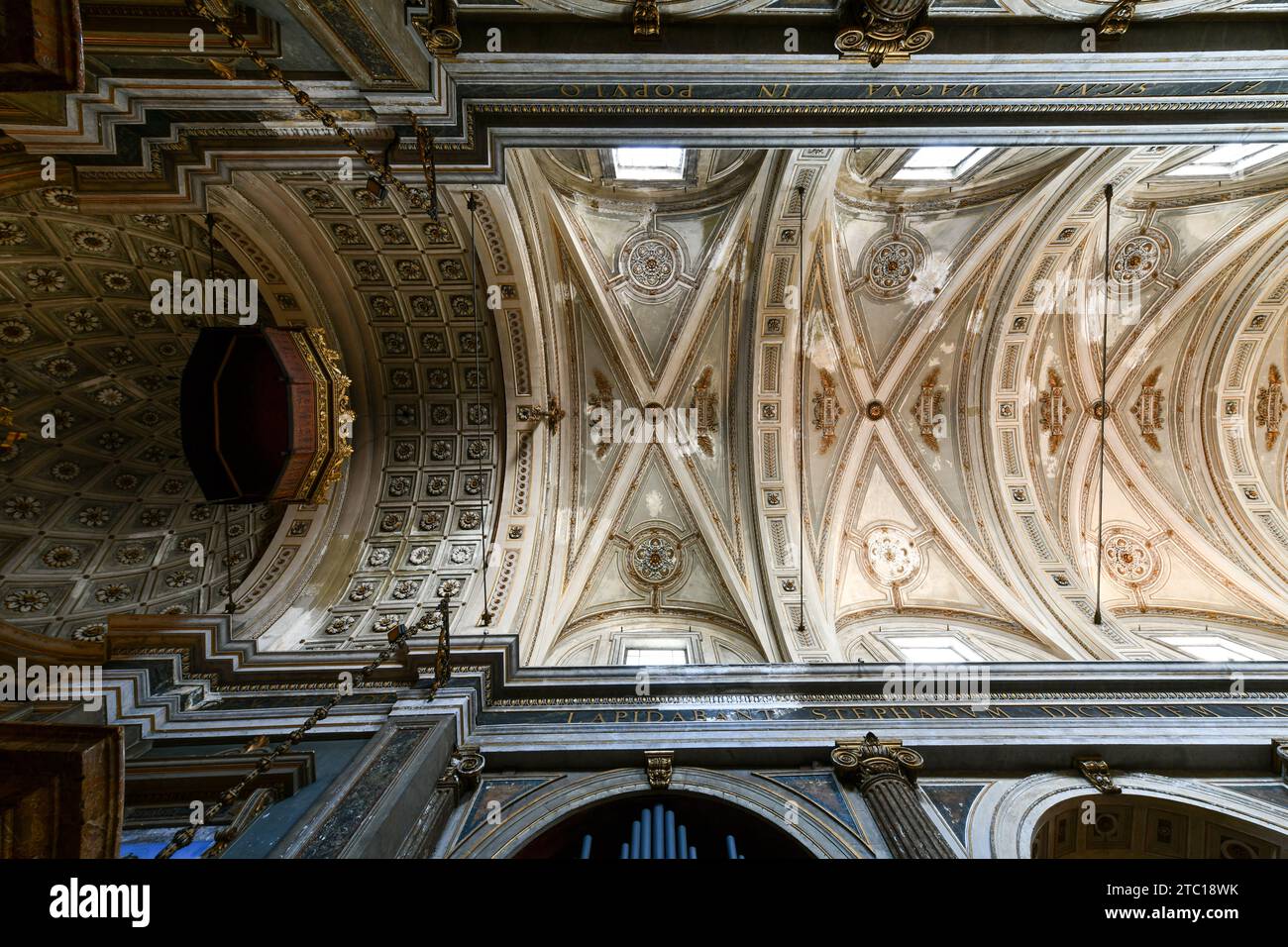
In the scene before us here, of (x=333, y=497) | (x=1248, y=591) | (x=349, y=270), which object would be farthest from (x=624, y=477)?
(x=1248, y=591)

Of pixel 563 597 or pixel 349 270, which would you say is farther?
pixel 563 597

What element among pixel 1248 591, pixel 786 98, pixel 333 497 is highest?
pixel 786 98

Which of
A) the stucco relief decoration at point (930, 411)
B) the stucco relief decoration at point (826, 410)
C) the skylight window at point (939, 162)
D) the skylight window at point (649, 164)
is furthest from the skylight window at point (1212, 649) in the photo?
the skylight window at point (649, 164)

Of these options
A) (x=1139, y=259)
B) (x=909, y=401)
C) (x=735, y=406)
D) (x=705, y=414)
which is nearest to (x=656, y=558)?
(x=705, y=414)

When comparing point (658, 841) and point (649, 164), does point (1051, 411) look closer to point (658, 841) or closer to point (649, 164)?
point (649, 164)

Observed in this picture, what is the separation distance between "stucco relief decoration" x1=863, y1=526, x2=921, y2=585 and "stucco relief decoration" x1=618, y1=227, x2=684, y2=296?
8125 mm

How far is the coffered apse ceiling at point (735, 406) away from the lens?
31.5 feet

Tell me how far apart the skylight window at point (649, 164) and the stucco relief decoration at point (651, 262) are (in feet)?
3.65

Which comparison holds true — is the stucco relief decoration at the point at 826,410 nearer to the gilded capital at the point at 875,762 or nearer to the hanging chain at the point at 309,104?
the gilded capital at the point at 875,762

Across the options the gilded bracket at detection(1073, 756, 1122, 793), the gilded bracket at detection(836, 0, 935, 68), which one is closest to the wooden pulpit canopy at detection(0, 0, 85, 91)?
A: the gilded bracket at detection(836, 0, 935, 68)

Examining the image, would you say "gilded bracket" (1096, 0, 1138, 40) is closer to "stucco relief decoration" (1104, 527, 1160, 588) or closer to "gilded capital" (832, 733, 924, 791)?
"gilded capital" (832, 733, 924, 791)
